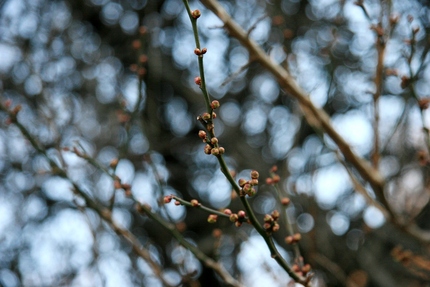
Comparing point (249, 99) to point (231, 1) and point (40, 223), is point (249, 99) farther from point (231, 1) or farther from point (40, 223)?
point (40, 223)

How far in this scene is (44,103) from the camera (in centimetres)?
342

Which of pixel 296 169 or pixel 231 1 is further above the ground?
pixel 231 1

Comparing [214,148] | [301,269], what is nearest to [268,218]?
[214,148]

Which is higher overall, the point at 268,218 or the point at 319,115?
the point at 319,115

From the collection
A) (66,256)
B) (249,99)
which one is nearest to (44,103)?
(66,256)

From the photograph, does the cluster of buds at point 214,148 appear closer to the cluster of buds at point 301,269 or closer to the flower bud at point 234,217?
the flower bud at point 234,217

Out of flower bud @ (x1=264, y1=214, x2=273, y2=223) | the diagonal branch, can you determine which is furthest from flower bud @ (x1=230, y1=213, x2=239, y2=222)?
the diagonal branch

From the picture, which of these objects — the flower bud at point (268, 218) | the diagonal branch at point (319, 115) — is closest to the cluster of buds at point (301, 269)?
the flower bud at point (268, 218)

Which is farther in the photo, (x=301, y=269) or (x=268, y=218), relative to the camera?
(x=301, y=269)

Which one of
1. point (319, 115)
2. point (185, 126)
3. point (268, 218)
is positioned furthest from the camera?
point (185, 126)

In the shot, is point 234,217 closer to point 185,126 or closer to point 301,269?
point 301,269

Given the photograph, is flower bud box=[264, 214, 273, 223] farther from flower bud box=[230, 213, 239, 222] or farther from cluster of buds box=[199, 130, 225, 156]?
cluster of buds box=[199, 130, 225, 156]

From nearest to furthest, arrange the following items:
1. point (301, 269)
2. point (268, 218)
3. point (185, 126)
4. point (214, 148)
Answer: point (214, 148) < point (268, 218) < point (301, 269) < point (185, 126)

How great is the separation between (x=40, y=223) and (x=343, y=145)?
3.56 metres
